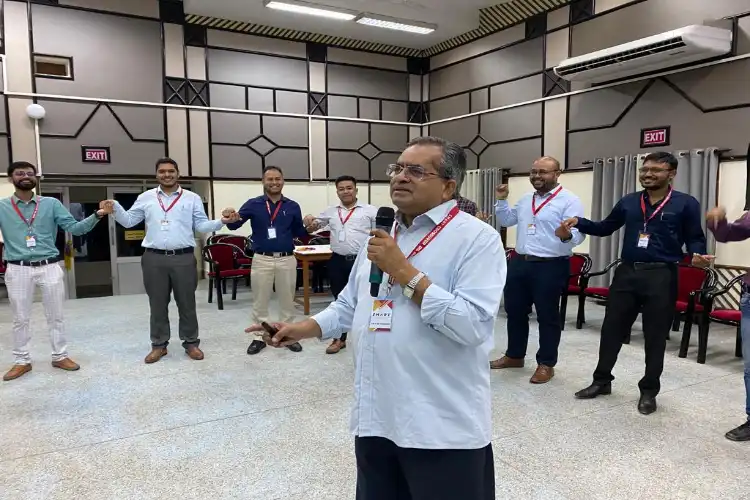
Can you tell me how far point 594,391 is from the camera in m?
3.49

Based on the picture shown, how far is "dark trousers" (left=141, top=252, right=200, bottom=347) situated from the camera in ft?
Answer: 14.3

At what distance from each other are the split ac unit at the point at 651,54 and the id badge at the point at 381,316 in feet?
19.6

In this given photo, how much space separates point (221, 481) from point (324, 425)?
77 centimetres

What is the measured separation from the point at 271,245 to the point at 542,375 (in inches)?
101

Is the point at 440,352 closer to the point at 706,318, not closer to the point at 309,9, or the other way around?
the point at 706,318

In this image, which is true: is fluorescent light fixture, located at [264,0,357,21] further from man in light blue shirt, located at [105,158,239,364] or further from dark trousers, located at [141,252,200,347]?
dark trousers, located at [141,252,200,347]

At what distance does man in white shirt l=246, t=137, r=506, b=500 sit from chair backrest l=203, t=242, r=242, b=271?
20.4 ft

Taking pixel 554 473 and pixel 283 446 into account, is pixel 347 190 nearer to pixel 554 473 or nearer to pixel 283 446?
pixel 283 446

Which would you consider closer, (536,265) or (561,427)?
(561,427)

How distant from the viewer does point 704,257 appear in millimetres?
3041

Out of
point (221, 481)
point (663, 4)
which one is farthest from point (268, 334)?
point (663, 4)

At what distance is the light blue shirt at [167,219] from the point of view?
4.30 m

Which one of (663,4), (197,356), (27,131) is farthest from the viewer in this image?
(27,131)

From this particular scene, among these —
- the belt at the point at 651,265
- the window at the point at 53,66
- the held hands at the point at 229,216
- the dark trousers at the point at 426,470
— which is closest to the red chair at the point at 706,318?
the belt at the point at 651,265
